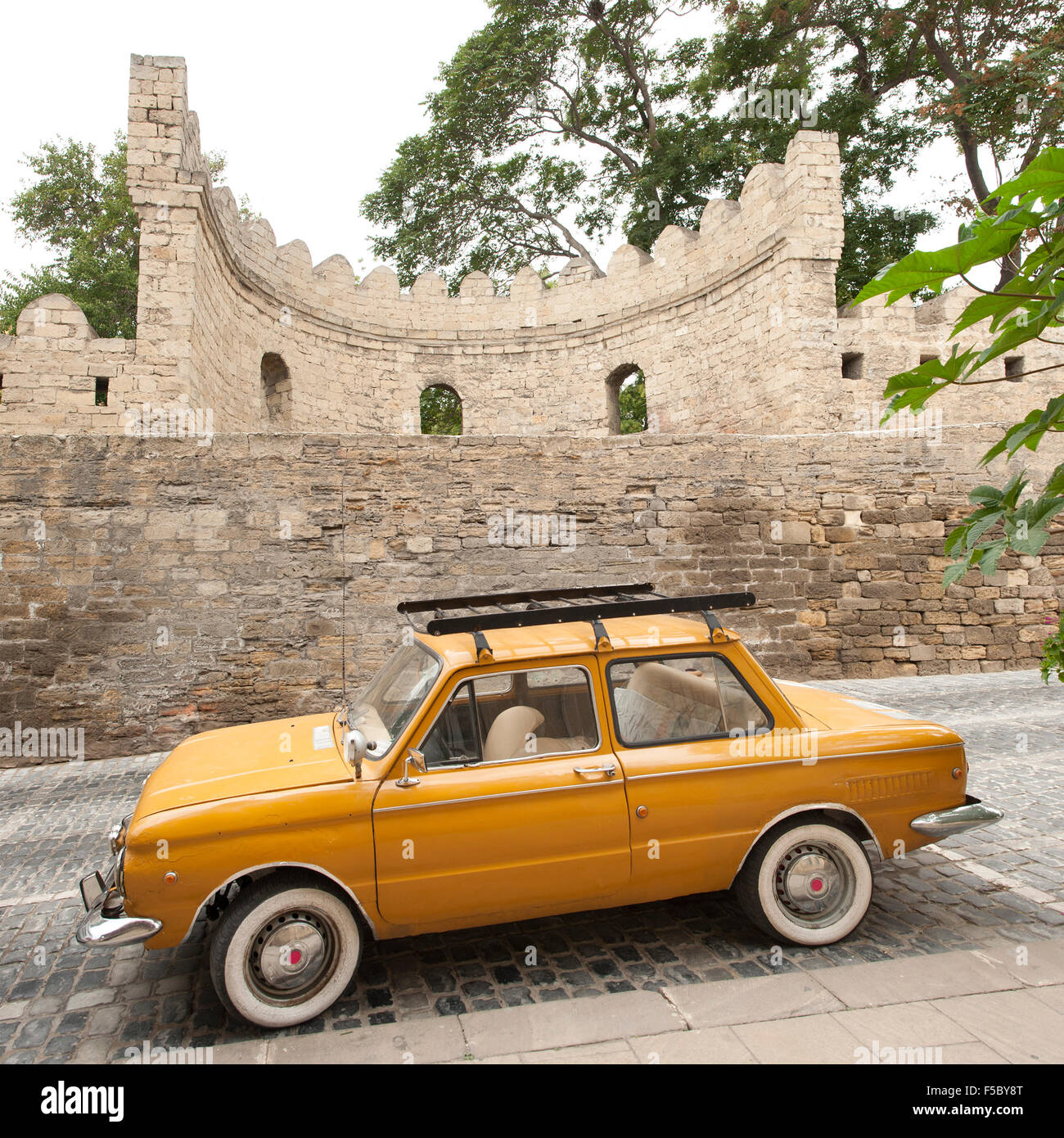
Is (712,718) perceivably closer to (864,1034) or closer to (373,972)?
(864,1034)

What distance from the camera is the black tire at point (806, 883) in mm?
3219

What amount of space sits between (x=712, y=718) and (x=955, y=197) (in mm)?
22561

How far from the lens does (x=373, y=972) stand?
10.6 ft

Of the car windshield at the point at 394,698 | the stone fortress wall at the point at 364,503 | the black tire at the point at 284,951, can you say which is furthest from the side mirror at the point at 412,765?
the stone fortress wall at the point at 364,503

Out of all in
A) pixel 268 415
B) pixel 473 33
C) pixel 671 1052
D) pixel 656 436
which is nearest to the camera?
pixel 671 1052

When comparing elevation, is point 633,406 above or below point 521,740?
above

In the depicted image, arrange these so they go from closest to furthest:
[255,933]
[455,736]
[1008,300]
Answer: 1. [1008,300]
2. [255,933]
3. [455,736]

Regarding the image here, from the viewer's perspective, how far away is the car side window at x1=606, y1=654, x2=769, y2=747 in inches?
131

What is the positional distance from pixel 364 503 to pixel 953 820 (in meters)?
6.45

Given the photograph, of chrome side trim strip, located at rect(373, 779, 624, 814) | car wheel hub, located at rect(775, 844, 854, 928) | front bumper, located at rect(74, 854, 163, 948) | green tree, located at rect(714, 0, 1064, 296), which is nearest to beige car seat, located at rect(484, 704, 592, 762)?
chrome side trim strip, located at rect(373, 779, 624, 814)

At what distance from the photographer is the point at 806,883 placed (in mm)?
3268

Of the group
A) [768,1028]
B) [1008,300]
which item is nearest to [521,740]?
[768,1028]

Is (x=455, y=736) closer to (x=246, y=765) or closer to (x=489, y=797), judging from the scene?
(x=489, y=797)

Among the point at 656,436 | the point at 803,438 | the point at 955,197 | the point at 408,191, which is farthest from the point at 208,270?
the point at 955,197
